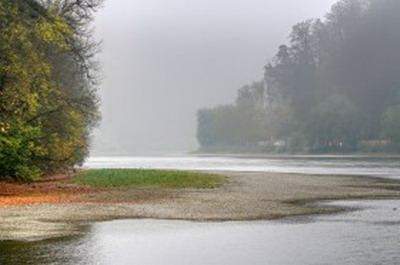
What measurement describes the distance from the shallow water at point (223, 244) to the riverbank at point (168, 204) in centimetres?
171

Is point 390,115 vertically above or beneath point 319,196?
above

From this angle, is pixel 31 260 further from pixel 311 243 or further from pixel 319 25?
pixel 319 25

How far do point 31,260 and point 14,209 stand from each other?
12.5 meters

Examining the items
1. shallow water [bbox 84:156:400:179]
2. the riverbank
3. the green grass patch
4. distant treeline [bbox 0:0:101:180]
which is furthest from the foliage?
distant treeline [bbox 0:0:101:180]

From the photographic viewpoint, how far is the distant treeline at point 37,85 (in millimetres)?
31586

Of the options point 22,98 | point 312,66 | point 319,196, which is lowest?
point 319,196

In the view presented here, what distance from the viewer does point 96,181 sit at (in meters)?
46.3

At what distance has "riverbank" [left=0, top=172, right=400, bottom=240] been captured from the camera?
23297 millimetres

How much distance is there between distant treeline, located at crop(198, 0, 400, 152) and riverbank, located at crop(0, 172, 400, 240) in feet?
290

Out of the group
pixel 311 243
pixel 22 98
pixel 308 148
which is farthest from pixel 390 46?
pixel 311 243

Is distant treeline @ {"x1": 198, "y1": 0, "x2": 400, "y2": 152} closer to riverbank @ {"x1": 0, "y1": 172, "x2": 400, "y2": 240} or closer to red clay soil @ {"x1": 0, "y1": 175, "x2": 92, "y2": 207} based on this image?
riverbank @ {"x1": 0, "y1": 172, "x2": 400, "y2": 240}

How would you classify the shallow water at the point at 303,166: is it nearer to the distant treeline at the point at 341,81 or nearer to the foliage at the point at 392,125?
the foliage at the point at 392,125

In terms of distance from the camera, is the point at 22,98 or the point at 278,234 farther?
the point at 22,98

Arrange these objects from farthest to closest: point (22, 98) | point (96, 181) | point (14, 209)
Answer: point (96, 181)
point (22, 98)
point (14, 209)
